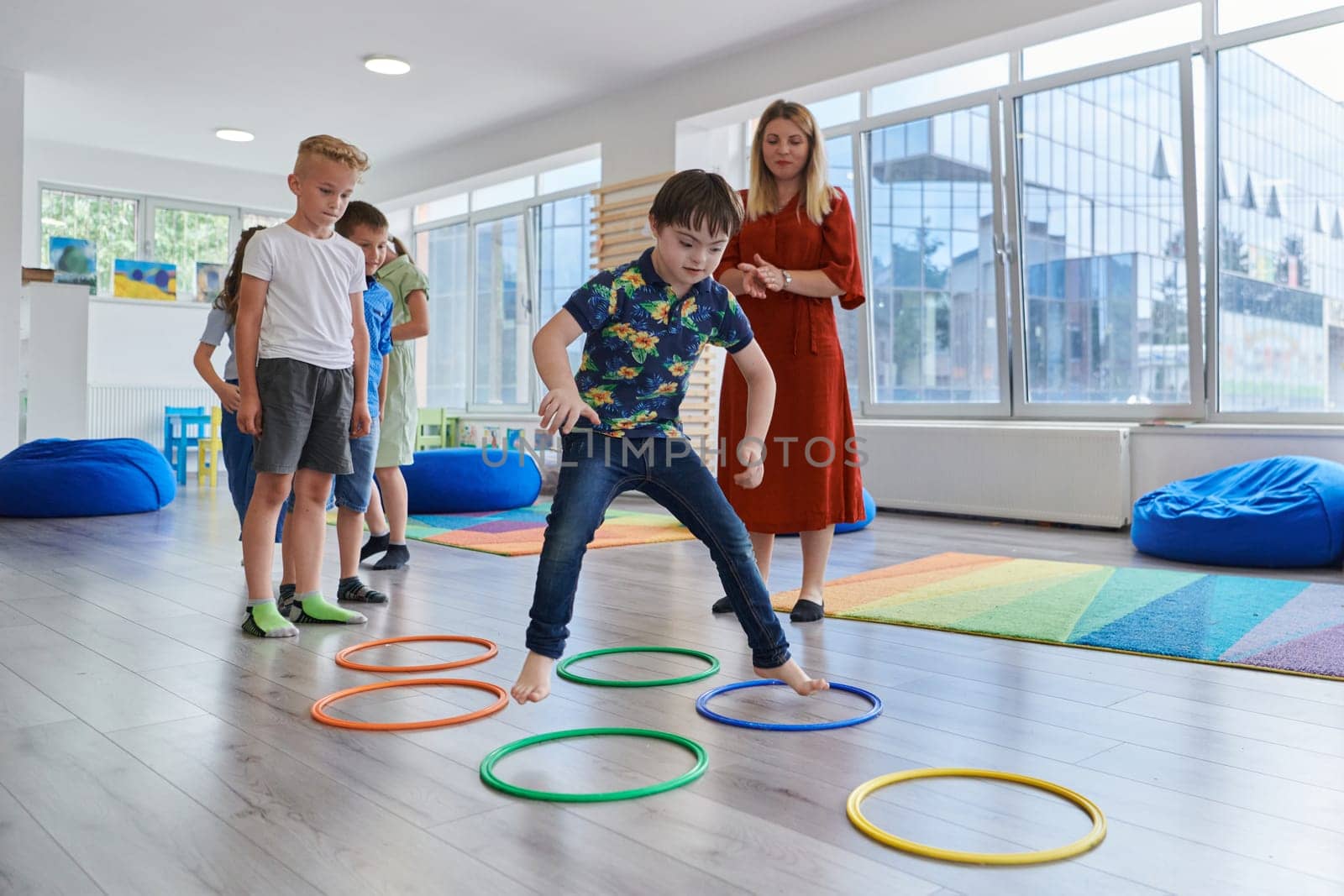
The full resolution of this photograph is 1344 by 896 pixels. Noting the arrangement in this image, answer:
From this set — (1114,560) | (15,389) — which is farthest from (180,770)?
(15,389)

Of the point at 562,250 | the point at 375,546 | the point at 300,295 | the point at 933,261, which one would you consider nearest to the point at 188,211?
the point at 562,250

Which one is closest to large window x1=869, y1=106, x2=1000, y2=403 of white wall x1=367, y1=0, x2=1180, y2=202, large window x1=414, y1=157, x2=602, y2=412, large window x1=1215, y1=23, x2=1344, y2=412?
white wall x1=367, y1=0, x2=1180, y2=202

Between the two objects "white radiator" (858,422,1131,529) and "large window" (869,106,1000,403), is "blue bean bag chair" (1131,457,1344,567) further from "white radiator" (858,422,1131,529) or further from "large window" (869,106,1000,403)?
"large window" (869,106,1000,403)

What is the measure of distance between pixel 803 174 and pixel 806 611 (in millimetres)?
1136

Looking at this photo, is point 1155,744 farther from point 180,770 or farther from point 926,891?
point 180,770

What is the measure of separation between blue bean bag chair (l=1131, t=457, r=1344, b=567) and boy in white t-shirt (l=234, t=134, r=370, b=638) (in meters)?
3.09

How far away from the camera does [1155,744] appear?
170 cm

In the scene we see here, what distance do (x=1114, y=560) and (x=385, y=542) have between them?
2.73m

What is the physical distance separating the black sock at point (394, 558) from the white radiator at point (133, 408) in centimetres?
550

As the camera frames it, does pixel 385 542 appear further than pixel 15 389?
No

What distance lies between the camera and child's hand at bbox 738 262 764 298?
2500 mm

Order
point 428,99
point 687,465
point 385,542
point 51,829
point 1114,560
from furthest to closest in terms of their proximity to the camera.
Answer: point 428,99 < point 1114,560 < point 385,542 < point 687,465 < point 51,829

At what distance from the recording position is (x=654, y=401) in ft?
6.02

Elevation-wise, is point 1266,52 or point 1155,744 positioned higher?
point 1266,52
